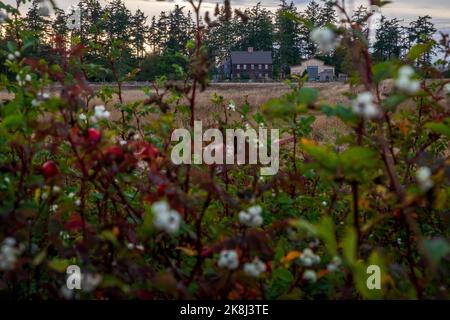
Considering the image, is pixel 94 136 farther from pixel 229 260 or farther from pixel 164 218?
pixel 229 260

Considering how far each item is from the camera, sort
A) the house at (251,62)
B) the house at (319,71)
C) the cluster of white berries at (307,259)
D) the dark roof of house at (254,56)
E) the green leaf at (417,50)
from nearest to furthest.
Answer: the cluster of white berries at (307,259)
the green leaf at (417,50)
the house at (319,71)
the house at (251,62)
the dark roof of house at (254,56)

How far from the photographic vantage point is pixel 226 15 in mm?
2766

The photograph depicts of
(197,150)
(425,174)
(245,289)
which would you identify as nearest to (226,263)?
(245,289)

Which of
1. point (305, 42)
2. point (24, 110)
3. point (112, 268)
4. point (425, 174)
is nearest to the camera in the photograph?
point (425, 174)

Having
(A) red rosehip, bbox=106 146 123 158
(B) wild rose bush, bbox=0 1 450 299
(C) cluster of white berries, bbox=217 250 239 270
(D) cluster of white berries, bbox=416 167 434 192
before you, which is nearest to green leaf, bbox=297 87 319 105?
(B) wild rose bush, bbox=0 1 450 299

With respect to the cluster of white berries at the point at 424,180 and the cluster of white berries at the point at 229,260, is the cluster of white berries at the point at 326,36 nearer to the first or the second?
the cluster of white berries at the point at 424,180

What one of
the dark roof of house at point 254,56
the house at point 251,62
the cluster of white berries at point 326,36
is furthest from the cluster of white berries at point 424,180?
the dark roof of house at point 254,56

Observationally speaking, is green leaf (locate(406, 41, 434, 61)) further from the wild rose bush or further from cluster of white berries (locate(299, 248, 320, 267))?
cluster of white berries (locate(299, 248, 320, 267))

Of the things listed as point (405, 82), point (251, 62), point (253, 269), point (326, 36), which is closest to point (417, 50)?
point (326, 36)

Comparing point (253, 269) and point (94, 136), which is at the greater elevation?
point (94, 136)

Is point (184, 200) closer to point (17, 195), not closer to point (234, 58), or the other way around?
point (17, 195)

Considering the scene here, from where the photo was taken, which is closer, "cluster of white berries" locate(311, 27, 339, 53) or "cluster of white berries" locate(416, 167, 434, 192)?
"cluster of white berries" locate(416, 167, 434, 192)

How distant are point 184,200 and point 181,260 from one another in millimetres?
892

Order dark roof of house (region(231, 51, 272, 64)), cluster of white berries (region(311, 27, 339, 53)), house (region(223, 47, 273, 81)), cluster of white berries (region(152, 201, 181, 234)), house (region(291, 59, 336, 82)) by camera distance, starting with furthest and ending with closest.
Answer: dark roof of house (region(231, 51, 272, 64)), house (region(223, 47, 273, 81)), house (region(291, 59, 336, 82)), cluster of white berries (region(311, 27, 339, 53)), cluster of white berries (region(152, 201, 181, 234))
